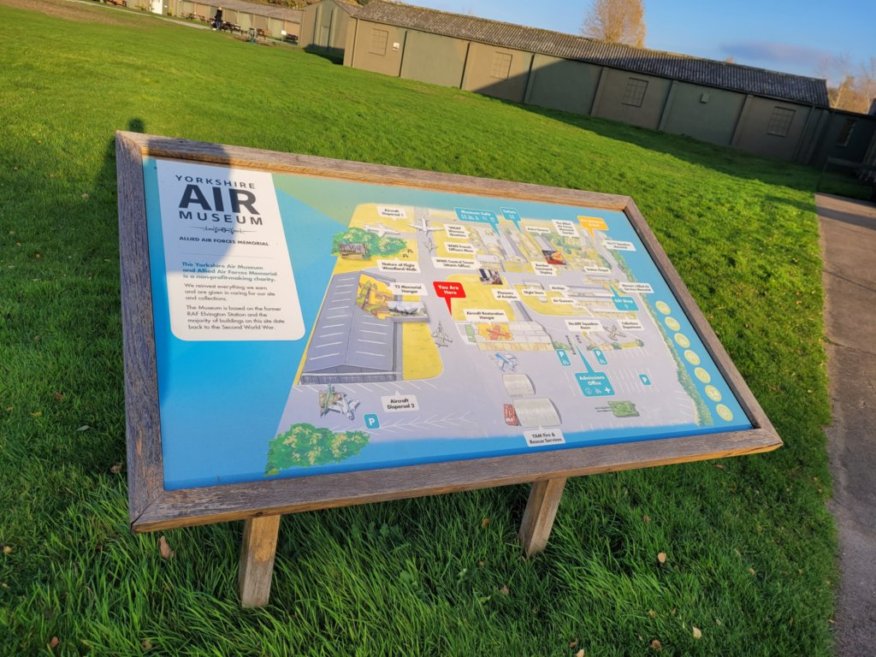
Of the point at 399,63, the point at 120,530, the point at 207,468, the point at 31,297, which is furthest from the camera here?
the point at 399,63

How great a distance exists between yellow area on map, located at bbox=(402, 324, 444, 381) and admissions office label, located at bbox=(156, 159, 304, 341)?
0.38 m

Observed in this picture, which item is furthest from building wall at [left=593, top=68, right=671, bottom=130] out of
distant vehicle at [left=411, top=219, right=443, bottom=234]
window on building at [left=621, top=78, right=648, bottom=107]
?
distant vehicle at [left=411, top=219, right=443, bottom=234]

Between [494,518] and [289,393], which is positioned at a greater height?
[289,393]

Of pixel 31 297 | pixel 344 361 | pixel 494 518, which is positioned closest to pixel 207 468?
pixel 344 361

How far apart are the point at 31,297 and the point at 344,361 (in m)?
3.27

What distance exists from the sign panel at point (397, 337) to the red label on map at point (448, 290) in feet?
0.04

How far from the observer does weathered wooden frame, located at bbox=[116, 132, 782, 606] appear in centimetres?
158

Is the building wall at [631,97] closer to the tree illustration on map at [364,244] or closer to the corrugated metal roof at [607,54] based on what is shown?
the corrugated metal roof at [607,54]

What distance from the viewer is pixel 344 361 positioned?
2012 millimetres

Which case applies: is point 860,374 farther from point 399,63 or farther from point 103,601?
point 399,63

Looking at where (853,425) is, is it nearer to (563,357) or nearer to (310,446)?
(563,357)

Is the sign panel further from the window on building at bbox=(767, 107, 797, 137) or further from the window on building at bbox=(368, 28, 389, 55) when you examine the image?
the window on building at bbox=(368, 28, 389, 55)

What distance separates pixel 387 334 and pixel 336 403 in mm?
365

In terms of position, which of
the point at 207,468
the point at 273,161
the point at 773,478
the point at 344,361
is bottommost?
the point at 773,478
